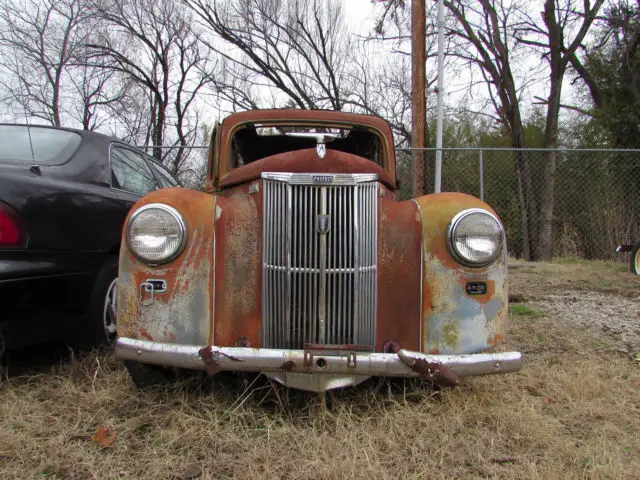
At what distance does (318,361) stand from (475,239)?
0.97m

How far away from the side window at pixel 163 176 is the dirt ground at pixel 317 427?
1792 millimetres

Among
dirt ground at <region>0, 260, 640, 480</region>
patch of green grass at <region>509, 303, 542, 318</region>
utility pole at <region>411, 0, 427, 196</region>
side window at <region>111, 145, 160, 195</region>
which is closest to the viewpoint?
dirt ground at <region>0, 260, 640, 480</region>

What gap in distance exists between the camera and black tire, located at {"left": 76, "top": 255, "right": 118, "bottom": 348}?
279cm

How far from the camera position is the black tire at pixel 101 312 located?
2.79 meters

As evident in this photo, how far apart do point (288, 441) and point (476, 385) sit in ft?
3.88

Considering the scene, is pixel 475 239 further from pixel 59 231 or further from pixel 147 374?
pixel 59 231

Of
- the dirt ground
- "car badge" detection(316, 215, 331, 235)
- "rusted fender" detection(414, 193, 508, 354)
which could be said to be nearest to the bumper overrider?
"rusted fender" detection(414, 193, 508, 354)

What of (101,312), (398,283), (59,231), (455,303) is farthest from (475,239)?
(101,312)

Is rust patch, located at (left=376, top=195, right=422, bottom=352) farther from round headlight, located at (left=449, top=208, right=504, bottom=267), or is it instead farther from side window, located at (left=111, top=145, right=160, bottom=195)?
side window, located at (left=111, top=145, right=160, bottom=195)

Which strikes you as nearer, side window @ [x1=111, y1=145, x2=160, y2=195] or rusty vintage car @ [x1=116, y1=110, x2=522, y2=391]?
rusty vintage car @ [x1=116, y1=110, x2=522, y2=391]

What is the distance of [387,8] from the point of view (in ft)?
41.4

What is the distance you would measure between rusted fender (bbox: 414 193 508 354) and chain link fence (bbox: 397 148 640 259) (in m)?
5.88

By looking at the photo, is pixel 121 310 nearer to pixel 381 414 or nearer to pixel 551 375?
pixel 381 414

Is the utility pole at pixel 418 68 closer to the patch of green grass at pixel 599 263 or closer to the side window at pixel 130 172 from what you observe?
the patch of green grass at pixel 599 263
